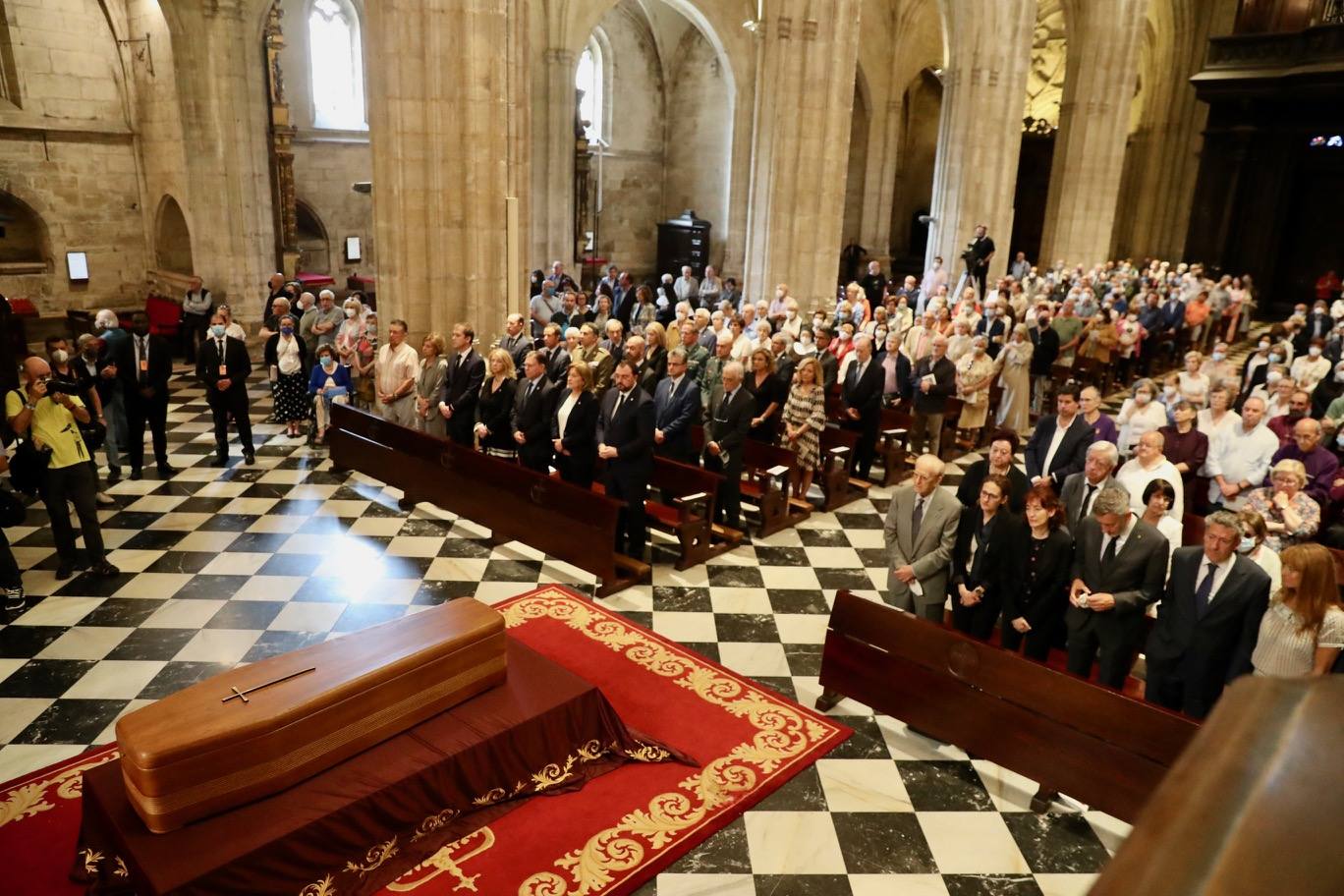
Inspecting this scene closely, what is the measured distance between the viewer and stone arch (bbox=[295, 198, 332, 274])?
2047cm

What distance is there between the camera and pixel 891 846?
191 inches

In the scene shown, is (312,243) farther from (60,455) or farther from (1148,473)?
(1148,473)

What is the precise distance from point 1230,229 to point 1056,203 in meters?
5.13

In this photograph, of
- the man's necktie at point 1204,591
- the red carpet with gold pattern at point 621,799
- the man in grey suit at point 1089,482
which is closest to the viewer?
the red carpet with gold pattern at point 621,799

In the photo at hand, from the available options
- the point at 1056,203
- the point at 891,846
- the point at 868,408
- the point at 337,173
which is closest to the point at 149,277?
the point at 337,173

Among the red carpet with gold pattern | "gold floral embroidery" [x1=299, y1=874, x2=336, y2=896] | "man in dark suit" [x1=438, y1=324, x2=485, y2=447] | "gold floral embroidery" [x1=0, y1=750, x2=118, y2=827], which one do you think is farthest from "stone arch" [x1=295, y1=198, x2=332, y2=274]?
"gold floral embroidery" [x1=299, y1=874, x2=336, y2=896]

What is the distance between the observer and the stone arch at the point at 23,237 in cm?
1599

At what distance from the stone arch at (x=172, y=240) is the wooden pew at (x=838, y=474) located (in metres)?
13.4

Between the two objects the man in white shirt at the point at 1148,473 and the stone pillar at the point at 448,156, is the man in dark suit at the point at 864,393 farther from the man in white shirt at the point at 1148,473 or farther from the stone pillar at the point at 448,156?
the stone pillar at the point at 448,156

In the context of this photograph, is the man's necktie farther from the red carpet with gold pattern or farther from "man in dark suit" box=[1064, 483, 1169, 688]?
the red carpet with gold pattern

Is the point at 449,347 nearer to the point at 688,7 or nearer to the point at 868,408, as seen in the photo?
the point at 868,408

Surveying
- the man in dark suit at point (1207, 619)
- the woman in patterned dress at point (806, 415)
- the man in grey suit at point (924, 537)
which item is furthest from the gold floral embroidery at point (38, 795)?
the woman in patterned dress at point (806, 415)

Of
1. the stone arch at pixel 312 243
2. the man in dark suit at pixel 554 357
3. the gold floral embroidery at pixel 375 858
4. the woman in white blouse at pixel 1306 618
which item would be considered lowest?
the gold floral embroidery at pixel 375 858

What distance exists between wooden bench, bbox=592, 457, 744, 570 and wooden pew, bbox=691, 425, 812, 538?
501 mm
